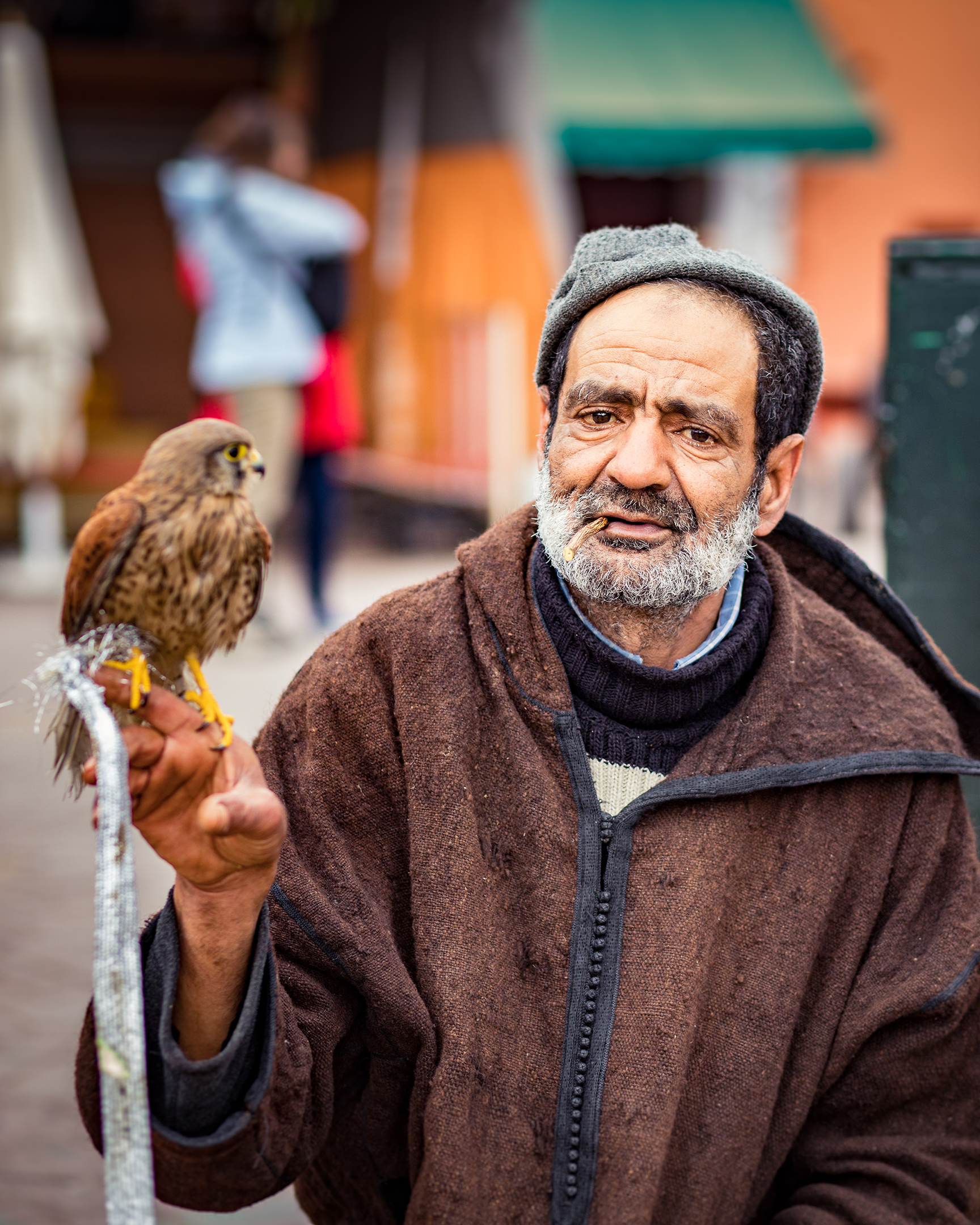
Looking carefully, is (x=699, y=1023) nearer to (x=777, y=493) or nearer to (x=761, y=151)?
(x=777, y=493)

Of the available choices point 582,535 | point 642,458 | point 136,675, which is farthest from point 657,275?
point 136,675

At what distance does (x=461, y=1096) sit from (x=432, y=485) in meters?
8.51

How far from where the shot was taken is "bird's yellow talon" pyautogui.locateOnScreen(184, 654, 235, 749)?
148 cm

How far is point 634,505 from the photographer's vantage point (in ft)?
6.40

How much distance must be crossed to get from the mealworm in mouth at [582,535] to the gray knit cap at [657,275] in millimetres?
329

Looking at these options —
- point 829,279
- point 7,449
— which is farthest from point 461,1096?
point 829,279

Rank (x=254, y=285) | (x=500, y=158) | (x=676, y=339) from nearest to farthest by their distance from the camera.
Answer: (x=676, y=339), (x=254, y=285), (x=500, y=158)

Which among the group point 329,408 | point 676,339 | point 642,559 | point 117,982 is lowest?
point 117,982

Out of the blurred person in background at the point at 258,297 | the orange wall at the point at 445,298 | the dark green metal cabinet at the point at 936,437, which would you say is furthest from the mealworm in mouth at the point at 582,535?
the orange wall at the point at 445,298

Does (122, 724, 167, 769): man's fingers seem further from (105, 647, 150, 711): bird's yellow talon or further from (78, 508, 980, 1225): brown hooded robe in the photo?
(78, 508, 980, 1225): brown hooded robe

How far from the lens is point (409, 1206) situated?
1.82 metres

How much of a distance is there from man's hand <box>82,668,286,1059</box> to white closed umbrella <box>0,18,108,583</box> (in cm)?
703

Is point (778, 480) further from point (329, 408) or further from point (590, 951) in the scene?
point (329, 408)

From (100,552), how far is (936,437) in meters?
1.67
